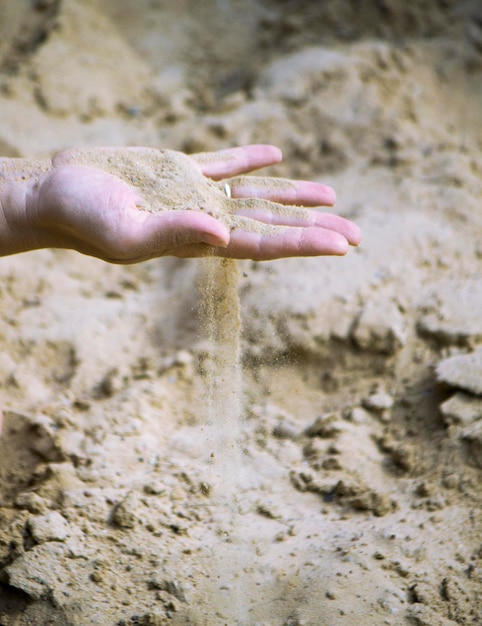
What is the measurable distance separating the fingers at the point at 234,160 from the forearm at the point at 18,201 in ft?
1.61

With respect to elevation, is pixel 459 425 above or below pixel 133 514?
above

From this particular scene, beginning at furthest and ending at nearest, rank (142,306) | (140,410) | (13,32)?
(13,32), (142,306), (140,410)

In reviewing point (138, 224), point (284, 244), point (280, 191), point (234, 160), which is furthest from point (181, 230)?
point (234, 160)

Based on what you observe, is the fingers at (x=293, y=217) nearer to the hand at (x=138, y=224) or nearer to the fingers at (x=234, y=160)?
the hand at (x=138, y=224)

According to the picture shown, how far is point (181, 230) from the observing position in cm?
177

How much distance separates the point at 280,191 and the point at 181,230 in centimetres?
49

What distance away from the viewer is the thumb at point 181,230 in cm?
176

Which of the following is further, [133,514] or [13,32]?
[13,32]

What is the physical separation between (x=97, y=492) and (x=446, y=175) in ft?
6.28

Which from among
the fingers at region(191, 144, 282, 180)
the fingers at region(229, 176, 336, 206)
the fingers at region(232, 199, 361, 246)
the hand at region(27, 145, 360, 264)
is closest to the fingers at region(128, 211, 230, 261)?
the hand at region(27, 145, 360, 264)

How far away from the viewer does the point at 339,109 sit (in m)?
3.22

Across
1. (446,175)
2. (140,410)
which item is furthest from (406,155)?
(140,410)

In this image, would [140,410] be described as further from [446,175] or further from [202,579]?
[446,175]

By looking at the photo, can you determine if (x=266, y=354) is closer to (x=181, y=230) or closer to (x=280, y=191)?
(x=280, y=191)
